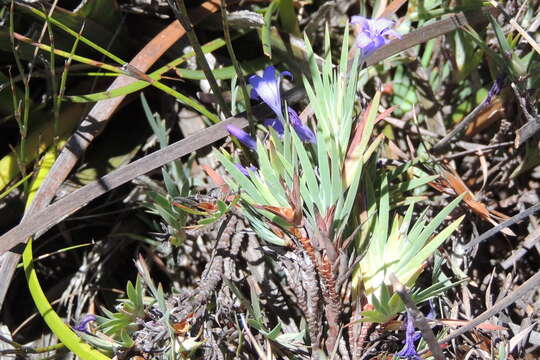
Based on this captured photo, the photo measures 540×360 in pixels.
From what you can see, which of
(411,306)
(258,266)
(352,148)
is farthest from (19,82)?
(411,306)

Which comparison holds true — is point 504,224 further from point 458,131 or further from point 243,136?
point 243,136

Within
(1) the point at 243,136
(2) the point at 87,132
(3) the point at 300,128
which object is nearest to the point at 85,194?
(2) the point at 87,132

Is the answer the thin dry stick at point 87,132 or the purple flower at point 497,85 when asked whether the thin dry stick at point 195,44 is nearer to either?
the thin dry stick at point 87,132

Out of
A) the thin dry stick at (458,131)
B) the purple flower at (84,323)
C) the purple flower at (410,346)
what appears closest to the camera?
the purple flower at (410,346)

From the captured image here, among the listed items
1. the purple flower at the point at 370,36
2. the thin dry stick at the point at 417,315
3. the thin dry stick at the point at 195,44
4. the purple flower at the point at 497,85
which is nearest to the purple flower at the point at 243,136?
the thin dry stick at the point at 195,44

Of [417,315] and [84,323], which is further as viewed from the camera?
[84,323]
